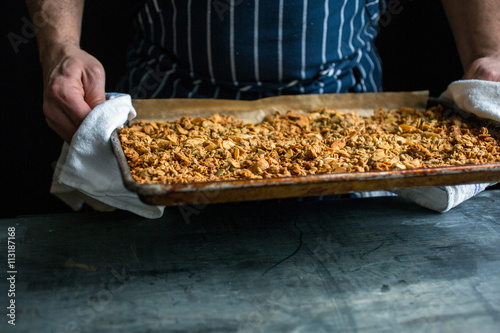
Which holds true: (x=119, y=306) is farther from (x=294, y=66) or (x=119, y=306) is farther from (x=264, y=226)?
(x=294, y=66)

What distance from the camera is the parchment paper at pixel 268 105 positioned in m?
0.98

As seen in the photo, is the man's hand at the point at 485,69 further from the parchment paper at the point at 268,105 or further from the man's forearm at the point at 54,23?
the man's forearm at the point at 54,23

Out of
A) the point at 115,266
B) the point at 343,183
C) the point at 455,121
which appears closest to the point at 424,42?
the point at 455,121

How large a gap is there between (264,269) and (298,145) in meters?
0.24

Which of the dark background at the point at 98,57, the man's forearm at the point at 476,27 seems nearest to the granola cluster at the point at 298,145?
the man's forearm at the point at 476,27

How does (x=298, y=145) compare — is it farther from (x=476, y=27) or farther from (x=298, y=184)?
(x=476, y=27)

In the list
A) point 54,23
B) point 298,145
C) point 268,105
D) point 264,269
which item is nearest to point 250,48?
point 268,105

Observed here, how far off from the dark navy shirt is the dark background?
0.50 meters

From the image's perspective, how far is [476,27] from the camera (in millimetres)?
1060

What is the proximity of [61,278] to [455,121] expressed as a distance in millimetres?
782

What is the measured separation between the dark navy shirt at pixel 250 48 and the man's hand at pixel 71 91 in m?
0.23

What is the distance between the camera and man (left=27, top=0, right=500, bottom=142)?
993 mm

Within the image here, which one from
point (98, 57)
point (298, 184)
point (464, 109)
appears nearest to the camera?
point (298, 184)

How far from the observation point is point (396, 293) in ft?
2.04
